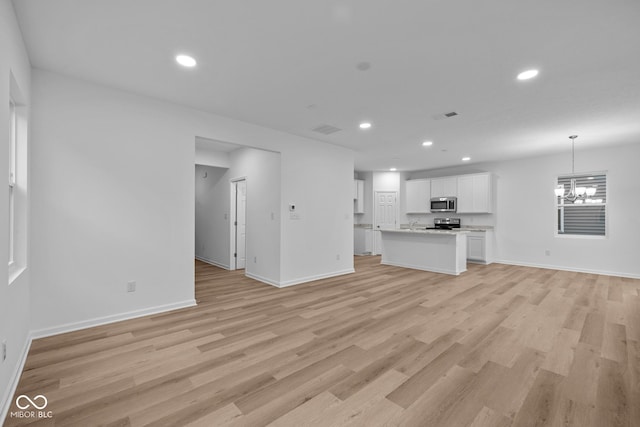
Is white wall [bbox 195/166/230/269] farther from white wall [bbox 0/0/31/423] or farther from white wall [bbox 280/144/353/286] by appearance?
white wall [bbox 0/0/31/423]

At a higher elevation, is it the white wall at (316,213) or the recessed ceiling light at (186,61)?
the recessed ceiling light at (186,61)

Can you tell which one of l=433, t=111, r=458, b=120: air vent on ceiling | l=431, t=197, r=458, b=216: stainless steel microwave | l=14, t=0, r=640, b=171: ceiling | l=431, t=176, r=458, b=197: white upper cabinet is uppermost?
l=14, t=0, r=640, b=171: ceiling

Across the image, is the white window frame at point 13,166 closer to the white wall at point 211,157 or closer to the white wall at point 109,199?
the white wall at point 109,199

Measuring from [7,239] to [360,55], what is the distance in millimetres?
3069

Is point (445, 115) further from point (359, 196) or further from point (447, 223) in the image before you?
point (359, 196)

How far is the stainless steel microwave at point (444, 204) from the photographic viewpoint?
323 inches

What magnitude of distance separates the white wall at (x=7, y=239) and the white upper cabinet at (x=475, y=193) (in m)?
8.59

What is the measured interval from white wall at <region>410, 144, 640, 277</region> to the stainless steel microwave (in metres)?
0.51

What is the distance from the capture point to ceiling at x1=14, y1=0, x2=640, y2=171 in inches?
82.0

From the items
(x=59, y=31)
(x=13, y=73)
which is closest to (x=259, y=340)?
(x=13, y=73)

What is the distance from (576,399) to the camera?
1.96 metres

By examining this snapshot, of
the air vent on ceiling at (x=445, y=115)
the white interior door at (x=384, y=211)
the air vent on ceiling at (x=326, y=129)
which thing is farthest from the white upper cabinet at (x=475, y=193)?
the air vent on ceiling at (x=326, y=129)

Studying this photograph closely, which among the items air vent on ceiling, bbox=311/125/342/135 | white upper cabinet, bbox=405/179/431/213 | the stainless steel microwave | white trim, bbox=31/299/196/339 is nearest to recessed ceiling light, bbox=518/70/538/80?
air vent on ceiling, bbox=311/125/342/135

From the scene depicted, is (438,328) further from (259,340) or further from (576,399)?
(259,340)
